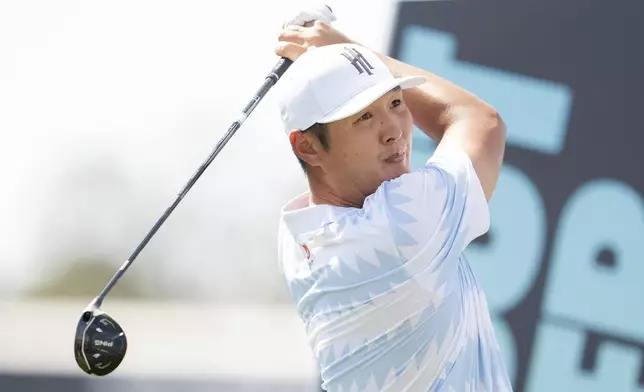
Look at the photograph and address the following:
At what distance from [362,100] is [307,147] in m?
0.20

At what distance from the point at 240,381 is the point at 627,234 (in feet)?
6.71

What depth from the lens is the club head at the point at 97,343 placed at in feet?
9.01

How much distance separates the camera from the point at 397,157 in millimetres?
2471

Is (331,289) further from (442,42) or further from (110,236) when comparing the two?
(110,236)

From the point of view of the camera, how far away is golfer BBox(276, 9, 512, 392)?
2.40 metres

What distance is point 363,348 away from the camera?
2.49m

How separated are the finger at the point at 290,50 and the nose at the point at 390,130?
375 mm

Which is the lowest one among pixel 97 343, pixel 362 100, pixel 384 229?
pixel 97 343

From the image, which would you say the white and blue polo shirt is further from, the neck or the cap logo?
the cap logo

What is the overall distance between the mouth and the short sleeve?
0.07 meters

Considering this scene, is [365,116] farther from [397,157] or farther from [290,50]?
[290,50]

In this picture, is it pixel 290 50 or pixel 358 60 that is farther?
pixel 290 50

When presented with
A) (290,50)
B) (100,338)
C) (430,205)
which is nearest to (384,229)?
(430,205)

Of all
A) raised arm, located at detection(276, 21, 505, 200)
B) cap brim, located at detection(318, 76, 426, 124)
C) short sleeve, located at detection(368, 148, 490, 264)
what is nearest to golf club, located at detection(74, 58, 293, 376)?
raised arm, located at detection(276, 21, 505, 200)
